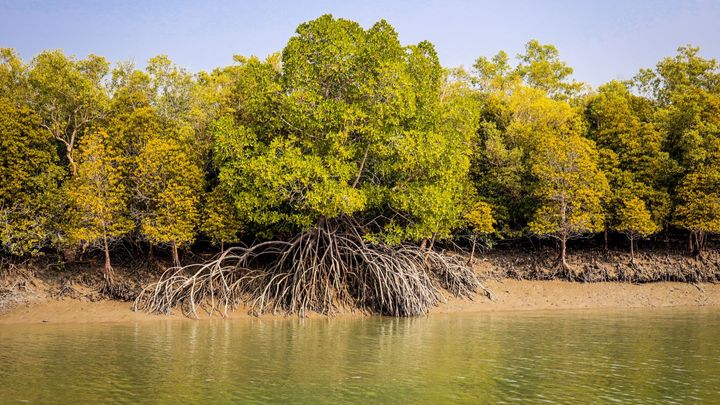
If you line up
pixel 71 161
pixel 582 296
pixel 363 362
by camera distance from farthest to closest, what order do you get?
pixel 582 296
pixel 71 161
pixel 363 362

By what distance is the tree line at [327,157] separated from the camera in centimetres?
2567

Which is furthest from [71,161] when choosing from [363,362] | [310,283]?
[363,362]

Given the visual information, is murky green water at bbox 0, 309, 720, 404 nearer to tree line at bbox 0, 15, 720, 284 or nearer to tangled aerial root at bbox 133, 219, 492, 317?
tangled aerial root at bbox 133, 219, 492, 317

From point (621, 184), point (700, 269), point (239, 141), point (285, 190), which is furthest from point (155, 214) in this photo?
point (700, 269)

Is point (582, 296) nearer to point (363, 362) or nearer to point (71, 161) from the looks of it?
point (363, 362)

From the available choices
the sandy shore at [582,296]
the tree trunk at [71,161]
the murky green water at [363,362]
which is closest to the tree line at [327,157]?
the tree trunk at [71,161]

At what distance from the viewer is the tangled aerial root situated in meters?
26.4

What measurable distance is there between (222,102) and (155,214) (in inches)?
258

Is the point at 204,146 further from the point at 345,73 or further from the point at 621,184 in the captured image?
the point at 621,184

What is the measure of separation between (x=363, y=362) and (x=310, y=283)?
9.65 m

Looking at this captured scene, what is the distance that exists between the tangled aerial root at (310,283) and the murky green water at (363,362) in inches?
50.8

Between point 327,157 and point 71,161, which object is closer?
point 327,157

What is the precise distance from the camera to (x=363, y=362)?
17.1 meters

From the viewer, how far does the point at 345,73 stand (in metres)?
25.8
